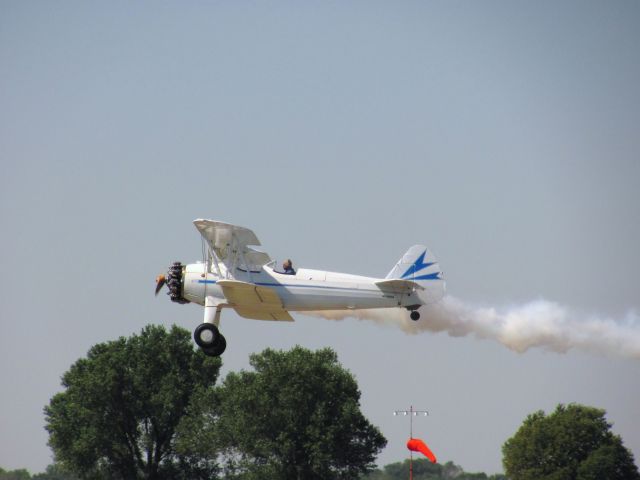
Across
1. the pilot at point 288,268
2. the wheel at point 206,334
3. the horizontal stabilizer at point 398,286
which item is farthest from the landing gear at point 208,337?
the horizontal stabilizer at point 398,286

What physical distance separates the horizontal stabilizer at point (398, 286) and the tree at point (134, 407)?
4538 centimetres

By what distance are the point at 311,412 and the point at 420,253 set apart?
39836mm

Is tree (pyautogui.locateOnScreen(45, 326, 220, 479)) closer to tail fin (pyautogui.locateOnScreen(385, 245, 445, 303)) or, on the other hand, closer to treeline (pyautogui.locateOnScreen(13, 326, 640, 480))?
treeline (pyautogui.locateOnScreen(13, 326, 640, 480))

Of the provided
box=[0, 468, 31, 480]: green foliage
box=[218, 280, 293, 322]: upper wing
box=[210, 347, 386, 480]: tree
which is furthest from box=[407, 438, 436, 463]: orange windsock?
box=[0, 468, 31, 480]: green foliage

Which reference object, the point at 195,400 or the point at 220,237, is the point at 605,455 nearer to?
the point at 195,400

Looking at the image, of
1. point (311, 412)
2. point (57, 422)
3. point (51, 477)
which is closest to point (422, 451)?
point (311, 412)

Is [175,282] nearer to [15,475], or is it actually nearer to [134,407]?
[134,407]

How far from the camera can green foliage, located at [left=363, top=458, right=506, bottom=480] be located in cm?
11969

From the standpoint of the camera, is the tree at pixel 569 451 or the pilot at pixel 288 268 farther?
the tree at pixel 569 451

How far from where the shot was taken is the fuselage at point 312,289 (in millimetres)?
34312

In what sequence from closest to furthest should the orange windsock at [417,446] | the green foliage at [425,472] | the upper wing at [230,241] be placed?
the upper wing at [230,241]
the orange windsock at [417,446]
the green foliage at [425,472]

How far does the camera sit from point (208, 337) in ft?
114

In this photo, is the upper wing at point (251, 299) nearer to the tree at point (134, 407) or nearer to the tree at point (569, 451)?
the tree at point (134, 407)

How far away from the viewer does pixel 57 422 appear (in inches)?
3206
